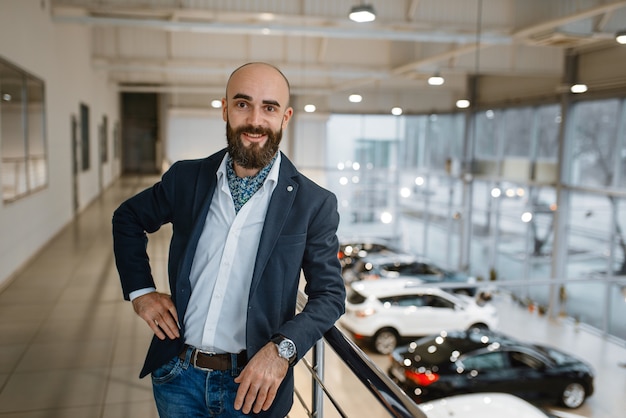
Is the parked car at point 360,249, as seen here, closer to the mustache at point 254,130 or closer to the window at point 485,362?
the window at point 485,362

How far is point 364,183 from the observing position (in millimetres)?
19750

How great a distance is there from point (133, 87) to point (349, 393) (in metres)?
14.4

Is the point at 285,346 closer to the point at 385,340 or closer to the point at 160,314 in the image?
the point at 160,314

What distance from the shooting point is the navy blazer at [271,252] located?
1351 mm

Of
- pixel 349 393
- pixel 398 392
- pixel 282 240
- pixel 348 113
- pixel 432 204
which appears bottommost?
pixel 349 393

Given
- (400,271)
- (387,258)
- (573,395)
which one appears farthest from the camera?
(387,258)

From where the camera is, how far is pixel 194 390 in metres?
1.50

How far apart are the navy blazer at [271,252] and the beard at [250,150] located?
0.19 ft

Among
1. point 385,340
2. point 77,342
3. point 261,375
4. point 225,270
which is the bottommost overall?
point 385,340

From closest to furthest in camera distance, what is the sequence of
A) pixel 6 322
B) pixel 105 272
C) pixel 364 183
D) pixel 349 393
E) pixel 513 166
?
1. pixel 6 322
2. pixel 105 272
3. pixel 349 393
4. pixel 513 166
5. pixel 364 183

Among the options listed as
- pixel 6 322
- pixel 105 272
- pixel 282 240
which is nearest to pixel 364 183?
pixel 105 272

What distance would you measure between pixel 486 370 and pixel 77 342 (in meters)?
6.20

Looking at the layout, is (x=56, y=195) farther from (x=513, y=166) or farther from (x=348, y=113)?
(x=513, y=166)

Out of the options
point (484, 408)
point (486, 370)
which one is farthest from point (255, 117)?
point (486, 370)
